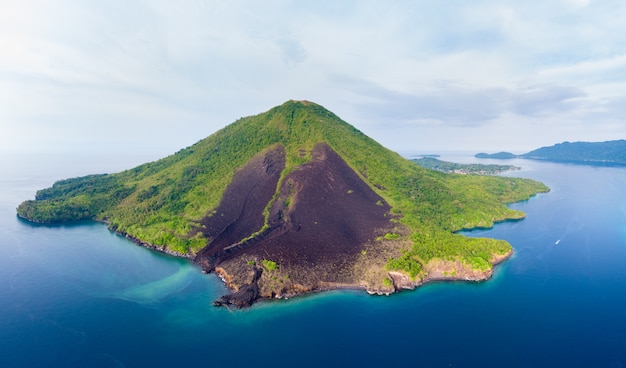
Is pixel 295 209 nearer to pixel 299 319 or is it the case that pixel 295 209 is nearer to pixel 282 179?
pixel 282 179

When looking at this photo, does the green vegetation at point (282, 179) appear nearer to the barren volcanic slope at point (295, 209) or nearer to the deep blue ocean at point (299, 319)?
the barren volcanic slope at point (295, 209)

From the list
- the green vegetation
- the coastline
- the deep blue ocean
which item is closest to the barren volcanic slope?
the coastline

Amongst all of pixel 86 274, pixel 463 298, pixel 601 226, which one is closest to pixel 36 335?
pixel 86 274

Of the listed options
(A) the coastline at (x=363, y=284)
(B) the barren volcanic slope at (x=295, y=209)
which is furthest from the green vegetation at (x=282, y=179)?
(A) the coastline at (x=363, y=284)

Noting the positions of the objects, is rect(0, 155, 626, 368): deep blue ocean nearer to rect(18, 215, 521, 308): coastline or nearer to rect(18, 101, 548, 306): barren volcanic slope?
rect(18, 215, 521, 308): coastline

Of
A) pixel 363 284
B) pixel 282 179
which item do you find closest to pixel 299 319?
pixel 363 284
